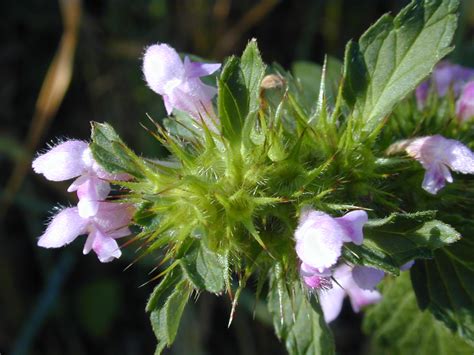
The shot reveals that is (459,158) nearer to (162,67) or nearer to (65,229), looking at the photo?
(162,67)

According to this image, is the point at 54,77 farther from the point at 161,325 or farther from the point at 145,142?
the point at 161,325

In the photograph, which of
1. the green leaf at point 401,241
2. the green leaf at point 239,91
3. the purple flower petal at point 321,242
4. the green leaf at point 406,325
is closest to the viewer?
the purple flower petal at point 321,242

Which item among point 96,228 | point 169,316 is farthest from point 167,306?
point 96,228

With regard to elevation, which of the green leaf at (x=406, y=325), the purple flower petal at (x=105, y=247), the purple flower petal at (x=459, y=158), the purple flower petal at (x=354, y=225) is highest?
the purple flower petal at (x=105, y=247)

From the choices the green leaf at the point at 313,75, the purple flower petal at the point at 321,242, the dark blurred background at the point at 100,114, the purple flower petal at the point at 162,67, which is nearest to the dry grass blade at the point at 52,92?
the dark blurred background at the point at 100,114

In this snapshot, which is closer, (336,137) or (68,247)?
(336,137)

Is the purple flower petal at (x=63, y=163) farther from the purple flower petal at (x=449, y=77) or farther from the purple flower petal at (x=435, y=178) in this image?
the purple flower petal at (x=449, y=77)

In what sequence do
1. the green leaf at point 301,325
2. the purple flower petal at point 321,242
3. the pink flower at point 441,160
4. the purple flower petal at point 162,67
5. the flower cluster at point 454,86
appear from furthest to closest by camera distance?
the flower cluster at point 454,86 < the green leaf at point 301,325 < the purple flower petal at point 162,67 < the pink flower at point 441,160 < the purple flower petal at point 321,242

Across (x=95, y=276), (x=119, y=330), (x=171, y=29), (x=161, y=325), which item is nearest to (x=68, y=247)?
(x=95, y=276)

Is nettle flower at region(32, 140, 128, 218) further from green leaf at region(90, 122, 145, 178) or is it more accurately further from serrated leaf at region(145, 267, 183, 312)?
serrated leaf at region(145, 267, 183, 312)
